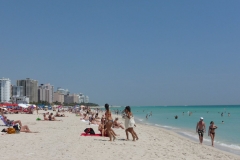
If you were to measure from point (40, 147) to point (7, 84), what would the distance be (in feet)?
396

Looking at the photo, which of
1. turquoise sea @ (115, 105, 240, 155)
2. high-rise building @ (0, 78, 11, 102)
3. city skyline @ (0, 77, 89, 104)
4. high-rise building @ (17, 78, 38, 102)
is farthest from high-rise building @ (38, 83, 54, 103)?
turquoise sea @ (115, 105, 240, 155)

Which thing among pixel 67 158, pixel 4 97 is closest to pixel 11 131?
pixel 67 158

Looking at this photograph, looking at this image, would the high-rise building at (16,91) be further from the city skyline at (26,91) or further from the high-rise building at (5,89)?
the high-rise building at (5,89)

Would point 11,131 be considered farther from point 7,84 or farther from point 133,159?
point 7,84

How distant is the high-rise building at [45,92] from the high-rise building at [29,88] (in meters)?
5.65

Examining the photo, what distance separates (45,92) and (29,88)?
14.1 m

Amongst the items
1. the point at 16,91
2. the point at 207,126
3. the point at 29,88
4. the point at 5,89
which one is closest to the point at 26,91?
the point at 29,88

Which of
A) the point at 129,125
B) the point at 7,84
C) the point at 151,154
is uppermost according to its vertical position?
the point at 7,84

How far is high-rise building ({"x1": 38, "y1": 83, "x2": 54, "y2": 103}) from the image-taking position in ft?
495

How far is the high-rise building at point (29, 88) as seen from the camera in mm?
140875

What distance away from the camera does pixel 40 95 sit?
151000 millimetres

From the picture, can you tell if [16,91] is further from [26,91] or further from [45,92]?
[45,92]

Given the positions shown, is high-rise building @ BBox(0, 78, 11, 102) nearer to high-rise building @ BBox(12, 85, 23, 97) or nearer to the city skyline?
the city skyline

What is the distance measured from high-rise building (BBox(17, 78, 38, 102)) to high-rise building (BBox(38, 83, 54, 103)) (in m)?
5.65
